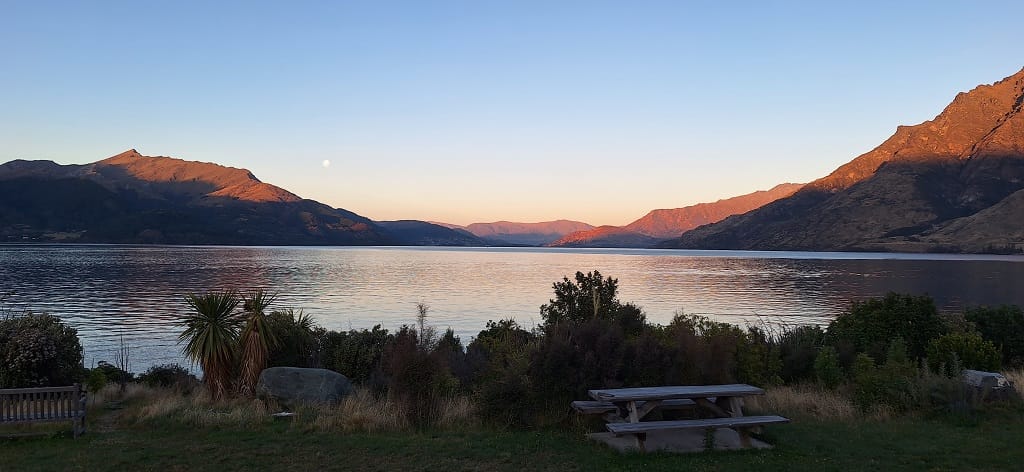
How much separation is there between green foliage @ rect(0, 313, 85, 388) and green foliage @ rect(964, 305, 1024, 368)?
23.4 meters

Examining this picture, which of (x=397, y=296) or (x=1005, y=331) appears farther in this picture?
(x=397, y=296)

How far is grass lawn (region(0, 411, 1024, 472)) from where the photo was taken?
8.99 meters

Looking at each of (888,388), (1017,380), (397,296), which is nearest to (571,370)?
(888,388)

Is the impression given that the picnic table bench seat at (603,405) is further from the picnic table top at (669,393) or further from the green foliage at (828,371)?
the green foliage at (828,371)

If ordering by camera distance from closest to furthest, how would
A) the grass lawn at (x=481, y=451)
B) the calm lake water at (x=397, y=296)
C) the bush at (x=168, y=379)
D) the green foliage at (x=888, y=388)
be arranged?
1. the grass lawn at (x=481, y=451)
2. the green foliage at (x=888, y=388)
3. the bush at (x=168, y=379)
4. the calm lake water at (x=397, y=296)

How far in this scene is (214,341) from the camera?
1501 centimetres

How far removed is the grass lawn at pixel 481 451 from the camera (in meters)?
8.99

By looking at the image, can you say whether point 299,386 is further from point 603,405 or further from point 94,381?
point 603,405

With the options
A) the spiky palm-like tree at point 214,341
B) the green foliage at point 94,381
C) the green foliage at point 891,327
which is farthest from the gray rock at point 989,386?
the green foliage at point 94,381

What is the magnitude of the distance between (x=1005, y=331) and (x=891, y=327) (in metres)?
4.22

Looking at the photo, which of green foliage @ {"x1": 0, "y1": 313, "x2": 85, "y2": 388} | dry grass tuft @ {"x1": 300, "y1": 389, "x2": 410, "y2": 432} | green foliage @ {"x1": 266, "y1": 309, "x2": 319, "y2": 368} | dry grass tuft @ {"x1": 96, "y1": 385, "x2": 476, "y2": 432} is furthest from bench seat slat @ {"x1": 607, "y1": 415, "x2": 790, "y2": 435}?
green foliage @ {"x1": 0, "y1": 313, "x2": 85, "y2": 388}

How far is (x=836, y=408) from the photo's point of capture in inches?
503

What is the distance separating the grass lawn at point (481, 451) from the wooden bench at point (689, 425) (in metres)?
0.37

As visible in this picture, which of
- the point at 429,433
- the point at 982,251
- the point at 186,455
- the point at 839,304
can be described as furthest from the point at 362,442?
the point at 982,251
